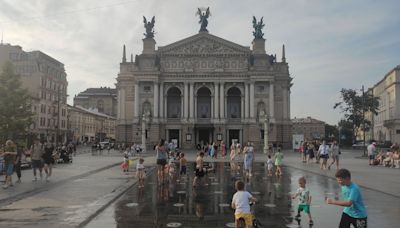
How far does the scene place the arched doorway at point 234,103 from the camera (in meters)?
85.1

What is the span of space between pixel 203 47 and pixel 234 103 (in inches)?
521

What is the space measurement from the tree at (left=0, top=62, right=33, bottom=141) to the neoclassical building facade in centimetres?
3868

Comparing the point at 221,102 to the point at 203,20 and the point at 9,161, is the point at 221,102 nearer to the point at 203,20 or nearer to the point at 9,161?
the point at 203,20

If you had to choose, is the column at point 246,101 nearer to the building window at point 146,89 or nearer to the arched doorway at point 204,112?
the arched doorway at point 204,112

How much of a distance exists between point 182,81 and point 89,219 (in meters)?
72.2

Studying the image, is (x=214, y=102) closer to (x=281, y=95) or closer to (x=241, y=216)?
(x=281, y=95)

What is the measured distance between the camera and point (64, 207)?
42.8 ft

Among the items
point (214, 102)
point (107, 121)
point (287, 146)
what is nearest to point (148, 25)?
point (214, 102)

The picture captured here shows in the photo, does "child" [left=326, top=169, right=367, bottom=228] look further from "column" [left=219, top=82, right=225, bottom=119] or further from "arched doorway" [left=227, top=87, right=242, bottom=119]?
"arched doorway" [left=227, top=87, right=242, bottom=119]

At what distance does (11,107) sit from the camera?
4184cm

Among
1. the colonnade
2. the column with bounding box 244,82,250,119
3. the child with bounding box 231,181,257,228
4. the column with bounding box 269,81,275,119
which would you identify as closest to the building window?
the colonnade

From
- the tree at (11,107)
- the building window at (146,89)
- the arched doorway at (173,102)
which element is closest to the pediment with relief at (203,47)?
the building window at (146,89)

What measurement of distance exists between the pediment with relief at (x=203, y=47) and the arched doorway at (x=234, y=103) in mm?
7940

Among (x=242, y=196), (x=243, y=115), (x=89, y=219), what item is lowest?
(x=89, y=219)
